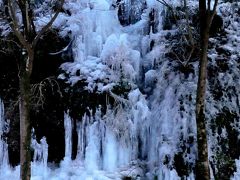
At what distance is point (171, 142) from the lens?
386 inches

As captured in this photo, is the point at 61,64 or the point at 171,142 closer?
the point at 171,142

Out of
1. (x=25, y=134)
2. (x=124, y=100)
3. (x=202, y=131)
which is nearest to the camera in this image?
(x=25, y=134)

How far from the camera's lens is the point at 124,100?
32.8 ft

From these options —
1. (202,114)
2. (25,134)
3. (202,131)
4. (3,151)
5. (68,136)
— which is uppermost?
(202,114)

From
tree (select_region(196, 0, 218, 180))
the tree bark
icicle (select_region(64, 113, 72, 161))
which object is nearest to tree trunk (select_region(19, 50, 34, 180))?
the tree bark

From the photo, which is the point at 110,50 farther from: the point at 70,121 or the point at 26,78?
the point at 26,78

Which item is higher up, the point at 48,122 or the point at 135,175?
the point at 48,122

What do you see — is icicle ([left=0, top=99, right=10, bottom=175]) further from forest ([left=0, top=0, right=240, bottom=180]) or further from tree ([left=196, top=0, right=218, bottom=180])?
tree ([left=196, top=0, right=218, bottom=180])

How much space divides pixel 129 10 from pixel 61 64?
2.81m

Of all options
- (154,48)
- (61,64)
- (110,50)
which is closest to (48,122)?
(61,64)

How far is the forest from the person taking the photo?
968cm

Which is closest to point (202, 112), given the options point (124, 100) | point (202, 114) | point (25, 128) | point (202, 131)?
point (202, 114)

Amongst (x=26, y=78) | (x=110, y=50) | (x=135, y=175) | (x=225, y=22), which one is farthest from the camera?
(x=225, y=22)

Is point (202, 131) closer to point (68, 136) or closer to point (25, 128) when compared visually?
point (68, 136)
